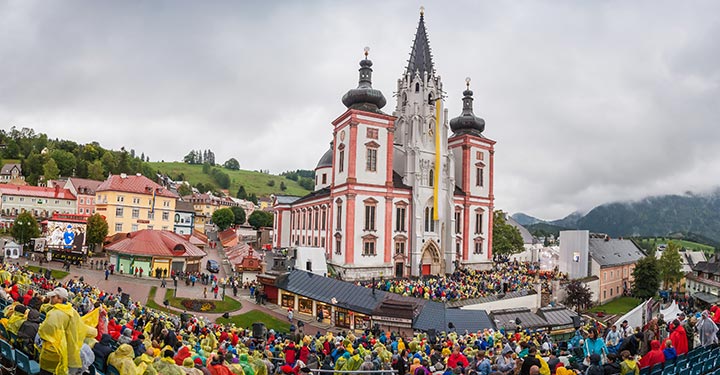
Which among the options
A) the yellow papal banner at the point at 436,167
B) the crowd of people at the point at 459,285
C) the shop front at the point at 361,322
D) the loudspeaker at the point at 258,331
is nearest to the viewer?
the loudspeaker at the point at 258,331

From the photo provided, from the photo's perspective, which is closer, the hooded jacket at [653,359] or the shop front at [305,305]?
the hooded jacket at [653,359]

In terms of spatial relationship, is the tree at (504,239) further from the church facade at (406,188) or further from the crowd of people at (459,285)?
the crowd of people at (459,285)

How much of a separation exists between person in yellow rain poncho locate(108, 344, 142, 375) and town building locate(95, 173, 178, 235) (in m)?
61.5

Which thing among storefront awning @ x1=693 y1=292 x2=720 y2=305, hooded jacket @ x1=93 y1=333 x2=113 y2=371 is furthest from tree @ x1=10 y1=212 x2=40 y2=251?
storefront awning @ x1=693 y1=292 x2=720 y2=305

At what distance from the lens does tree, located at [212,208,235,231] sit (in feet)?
332

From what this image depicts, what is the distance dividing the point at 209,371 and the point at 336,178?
1507 inches

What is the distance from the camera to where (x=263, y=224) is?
101m

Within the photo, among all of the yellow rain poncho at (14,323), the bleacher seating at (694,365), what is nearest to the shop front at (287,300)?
the yellow rain poncho at (14,323)

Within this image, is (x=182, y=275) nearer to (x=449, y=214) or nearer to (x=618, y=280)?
(x=449, y=214)

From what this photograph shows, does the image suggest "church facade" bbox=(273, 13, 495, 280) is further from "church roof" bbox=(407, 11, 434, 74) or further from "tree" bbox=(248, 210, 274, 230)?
"tree" bbox=(248, 210, 274, 230)

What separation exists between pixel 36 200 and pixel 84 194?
27.0 ft

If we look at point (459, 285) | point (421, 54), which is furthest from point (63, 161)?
point (459, 285)

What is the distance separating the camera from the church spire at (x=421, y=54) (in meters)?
51.4

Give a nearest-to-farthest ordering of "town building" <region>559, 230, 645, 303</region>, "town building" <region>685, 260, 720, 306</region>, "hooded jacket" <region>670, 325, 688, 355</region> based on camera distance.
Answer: "hooded jacket" <region>670, 325, 688, 355</region>, "town building" <region>559, 230, 645, 303</region>, "town building" <region>685, 260, 720, 306</region>
